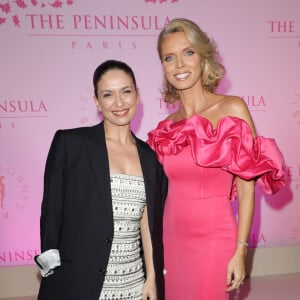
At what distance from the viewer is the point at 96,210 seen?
1.75 m

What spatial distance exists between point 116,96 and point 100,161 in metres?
0.32

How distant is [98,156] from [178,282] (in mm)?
885

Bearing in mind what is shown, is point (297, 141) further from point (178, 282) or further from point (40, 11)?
point (40, 11)

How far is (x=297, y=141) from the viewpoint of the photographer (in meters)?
4.10

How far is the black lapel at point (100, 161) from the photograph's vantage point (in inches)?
68.7

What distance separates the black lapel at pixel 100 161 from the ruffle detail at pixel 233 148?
0.51m

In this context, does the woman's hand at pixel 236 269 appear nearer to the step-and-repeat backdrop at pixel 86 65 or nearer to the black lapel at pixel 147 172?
the black lapel at pixel 147 172

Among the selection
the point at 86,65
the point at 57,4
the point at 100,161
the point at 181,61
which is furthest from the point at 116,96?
the point at 57,4

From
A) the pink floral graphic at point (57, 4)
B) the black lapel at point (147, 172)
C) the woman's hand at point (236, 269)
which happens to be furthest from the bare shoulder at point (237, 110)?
the pink floral graphic at point (57, 4)

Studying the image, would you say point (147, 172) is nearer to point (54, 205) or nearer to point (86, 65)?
point (54, 205)

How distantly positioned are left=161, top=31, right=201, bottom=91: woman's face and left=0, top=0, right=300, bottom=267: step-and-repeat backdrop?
1584 mm

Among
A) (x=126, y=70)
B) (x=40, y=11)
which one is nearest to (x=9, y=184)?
(x=40, y=11)

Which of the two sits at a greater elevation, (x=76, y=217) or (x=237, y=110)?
(x=237, y=110)

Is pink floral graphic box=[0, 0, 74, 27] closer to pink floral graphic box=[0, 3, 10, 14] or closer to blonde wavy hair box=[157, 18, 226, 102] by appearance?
pink floral graphic box=[0, 3, 10, 14]
